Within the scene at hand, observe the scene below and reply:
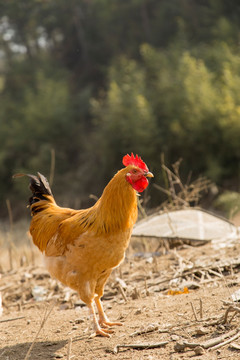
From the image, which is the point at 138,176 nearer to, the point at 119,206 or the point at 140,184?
the point at 140,184

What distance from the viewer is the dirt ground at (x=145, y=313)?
2.81 meters

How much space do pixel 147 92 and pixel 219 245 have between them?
13308 millimetres

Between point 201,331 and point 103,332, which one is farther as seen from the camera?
point 103,332

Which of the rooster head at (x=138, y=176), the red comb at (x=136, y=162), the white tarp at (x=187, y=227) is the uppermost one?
the red comb at (x=136, y=162)

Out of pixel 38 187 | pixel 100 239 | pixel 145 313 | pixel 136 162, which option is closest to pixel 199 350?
pixel 145 313

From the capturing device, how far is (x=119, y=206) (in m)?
3.33

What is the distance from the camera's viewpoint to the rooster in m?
3.26

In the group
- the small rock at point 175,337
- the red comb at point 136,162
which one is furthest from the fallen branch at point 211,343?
the red comb at point 136,162

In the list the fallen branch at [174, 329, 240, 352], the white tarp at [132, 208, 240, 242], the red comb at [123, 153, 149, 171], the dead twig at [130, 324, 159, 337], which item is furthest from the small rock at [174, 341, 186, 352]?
the white tarp at [132, 208, 240, 242]

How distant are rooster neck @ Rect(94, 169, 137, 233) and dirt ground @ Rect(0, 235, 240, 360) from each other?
742 millimetres

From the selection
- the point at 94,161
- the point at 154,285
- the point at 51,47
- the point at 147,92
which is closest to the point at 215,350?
the point at 154,285

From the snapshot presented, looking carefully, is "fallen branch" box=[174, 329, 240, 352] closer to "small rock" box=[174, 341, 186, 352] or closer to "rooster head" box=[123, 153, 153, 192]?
"small rock" box=[174, 341, 186, 352]

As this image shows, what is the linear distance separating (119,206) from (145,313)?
3.15ft

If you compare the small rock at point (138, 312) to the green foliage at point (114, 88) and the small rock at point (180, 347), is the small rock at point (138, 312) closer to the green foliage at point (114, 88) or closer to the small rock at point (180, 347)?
the small rock at point (180, 347)
